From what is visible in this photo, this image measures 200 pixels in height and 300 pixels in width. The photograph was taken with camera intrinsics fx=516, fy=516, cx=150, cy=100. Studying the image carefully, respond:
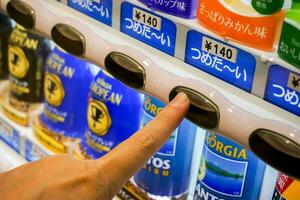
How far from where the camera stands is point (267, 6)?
0.72 m

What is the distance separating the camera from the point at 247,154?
97 cm

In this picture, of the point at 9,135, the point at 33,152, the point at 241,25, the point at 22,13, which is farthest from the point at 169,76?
the point at 9,135

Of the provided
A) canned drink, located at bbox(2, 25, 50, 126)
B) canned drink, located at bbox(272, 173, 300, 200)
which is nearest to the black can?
canned drink, located at bbox(2, 25, 50, 126)

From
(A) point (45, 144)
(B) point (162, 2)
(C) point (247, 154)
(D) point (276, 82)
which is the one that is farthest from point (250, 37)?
(A) point (45, 144)

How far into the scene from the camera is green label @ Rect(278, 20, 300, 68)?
684 mm

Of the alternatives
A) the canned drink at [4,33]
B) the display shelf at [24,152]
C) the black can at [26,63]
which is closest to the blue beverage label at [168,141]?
the display shelf at [24,152]

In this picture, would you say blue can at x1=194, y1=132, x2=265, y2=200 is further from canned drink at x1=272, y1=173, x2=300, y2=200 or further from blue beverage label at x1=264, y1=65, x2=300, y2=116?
blue beverage label at x1=264, y1=65, x2=300, y2=116

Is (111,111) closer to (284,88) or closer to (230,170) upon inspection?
(230,170)

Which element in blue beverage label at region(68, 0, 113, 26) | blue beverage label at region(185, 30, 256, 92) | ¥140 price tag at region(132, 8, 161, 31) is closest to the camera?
blue beverage label at region(185, 30, 256, 92)

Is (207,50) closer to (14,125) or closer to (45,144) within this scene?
(45,144)

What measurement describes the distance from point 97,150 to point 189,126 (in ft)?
0.86

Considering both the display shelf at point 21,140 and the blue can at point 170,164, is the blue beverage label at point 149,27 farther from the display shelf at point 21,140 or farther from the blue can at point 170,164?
the display shelf at point 21,140

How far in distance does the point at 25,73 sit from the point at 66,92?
0.55 feet

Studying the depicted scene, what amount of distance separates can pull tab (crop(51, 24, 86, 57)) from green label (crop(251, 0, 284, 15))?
0.40 metres
